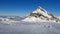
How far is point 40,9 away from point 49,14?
377 cm

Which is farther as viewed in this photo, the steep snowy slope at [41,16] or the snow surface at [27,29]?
the steep snowy slope at [41,16]

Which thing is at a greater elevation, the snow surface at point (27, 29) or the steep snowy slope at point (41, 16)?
the steep snowy slope at point (41, 16)

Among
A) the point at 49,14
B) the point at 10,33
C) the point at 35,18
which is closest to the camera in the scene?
the point at 10,33

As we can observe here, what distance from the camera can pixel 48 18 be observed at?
59.5m

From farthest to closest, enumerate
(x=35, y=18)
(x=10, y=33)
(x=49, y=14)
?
(x=49, y=14) → (x=35, y=18) → (x=10, y=33)

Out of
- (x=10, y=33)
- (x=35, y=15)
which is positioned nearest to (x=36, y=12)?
(x=35, y=15)

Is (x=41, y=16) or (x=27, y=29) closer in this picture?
(x=27, y=29)

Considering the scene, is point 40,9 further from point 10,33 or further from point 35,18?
point 10,33

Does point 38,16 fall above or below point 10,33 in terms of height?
above

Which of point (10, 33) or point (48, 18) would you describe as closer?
point (10, 33)

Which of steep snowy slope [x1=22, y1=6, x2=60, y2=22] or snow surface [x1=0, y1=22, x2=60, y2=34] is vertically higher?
steep snowy slope [x1=22, y1=6, x2=60, y2=22]

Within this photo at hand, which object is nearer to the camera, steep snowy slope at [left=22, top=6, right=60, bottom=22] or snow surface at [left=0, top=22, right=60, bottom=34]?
snow surface at [left=0, top=22, right=60, bottom=34]

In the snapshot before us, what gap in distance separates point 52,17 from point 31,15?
7.71m

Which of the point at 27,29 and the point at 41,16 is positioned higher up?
the point at 41,16
